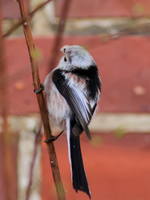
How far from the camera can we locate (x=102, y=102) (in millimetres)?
843

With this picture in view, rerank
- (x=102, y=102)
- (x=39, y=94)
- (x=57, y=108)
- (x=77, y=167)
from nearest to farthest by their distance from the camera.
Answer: (x=39, y=94)
(x=77, y=167)
(x=57, y=108)
(x=102, y=102)

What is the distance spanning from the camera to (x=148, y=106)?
839 millimetres

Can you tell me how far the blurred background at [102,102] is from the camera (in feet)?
2.69

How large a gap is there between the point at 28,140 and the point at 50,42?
105 mm

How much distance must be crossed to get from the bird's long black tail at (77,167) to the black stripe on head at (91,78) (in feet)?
0.12

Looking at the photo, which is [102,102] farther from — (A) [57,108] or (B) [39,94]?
(B) [39,94]

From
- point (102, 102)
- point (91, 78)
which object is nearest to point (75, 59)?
point (91, 78)

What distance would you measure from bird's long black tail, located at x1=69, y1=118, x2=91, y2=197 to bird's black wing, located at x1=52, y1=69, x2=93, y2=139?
17 mm

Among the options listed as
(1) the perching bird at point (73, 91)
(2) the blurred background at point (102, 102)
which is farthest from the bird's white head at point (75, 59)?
(2) the blurred background at point (102, 102)

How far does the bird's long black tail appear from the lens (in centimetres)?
52

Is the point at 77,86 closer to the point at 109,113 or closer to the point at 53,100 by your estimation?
the point at 53,100

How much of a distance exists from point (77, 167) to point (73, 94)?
0.33 feet

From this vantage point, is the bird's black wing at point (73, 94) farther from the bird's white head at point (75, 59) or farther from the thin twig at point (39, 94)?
the thin twig at point (39, 94)

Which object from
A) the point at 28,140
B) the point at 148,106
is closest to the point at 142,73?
the point at 148,106
